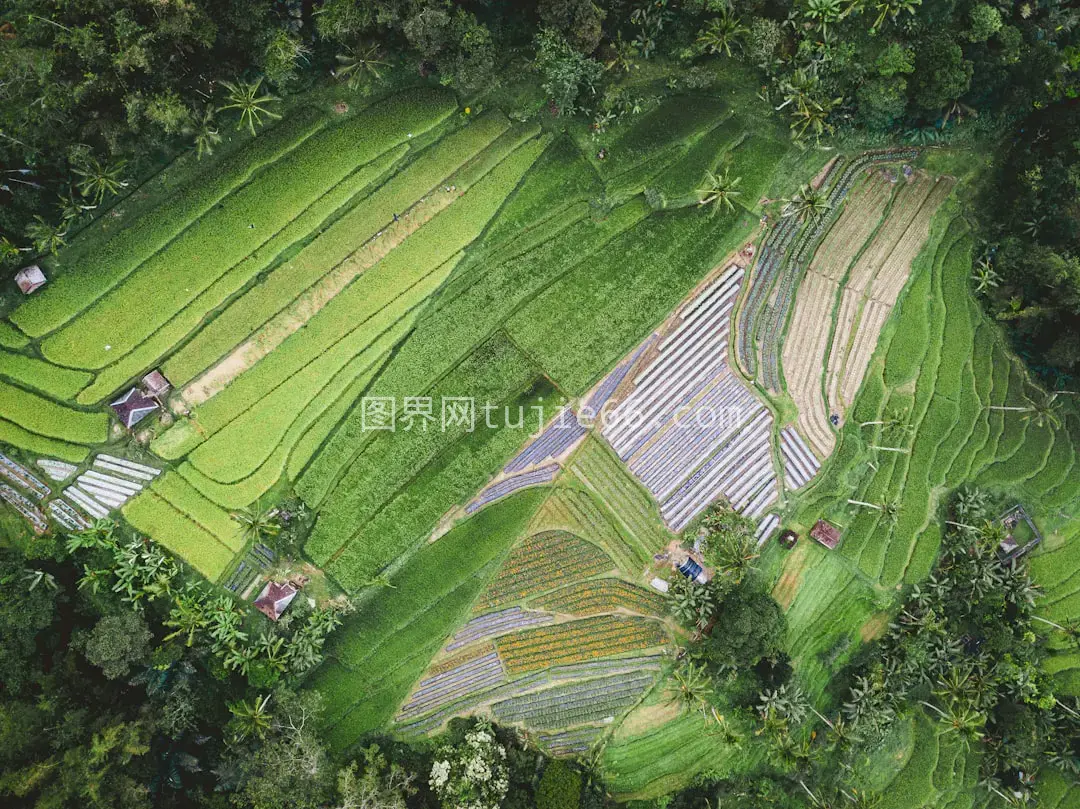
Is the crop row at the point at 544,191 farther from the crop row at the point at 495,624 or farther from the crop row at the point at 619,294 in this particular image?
the crop row at the point at 495,624

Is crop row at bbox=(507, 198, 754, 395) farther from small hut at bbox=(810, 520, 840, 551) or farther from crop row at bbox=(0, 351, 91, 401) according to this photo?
crop row at bbox=(0, 351, 91, 401)

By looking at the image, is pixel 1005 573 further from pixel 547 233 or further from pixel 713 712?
pixel 547 233

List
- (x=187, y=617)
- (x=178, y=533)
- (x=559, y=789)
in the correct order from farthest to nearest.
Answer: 1. (x=178, y=533)
2. (x=559, y=789)
3. (x=187, y=617)

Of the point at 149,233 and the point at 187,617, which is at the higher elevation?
the point at 149,233

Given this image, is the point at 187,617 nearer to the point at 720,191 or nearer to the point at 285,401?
the point at 285,401

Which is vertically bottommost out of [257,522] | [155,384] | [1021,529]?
[1021,529]

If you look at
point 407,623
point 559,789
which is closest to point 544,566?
point 407,623

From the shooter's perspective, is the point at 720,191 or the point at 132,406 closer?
the point at 132,406

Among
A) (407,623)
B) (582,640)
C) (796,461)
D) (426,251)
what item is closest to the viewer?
(426,251)
